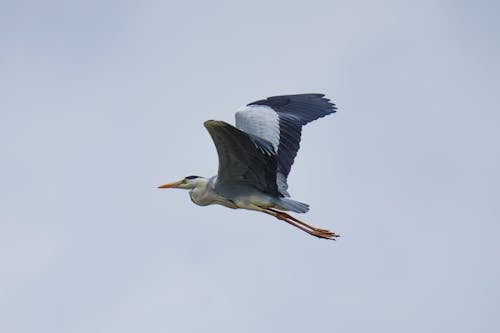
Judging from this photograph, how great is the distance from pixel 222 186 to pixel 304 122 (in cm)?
172

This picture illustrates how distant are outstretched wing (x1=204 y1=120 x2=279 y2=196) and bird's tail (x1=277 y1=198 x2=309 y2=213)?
158mm

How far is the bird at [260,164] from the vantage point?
43.6 ft

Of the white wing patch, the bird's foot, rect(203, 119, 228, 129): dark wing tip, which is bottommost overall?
the bird's foot

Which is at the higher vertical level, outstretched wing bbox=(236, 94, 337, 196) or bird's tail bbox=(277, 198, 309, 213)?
outstretched wing bbox=(236, 94, 337, 196)

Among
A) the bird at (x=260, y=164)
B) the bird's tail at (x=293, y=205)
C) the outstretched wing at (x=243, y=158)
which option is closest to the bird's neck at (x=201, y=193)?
the bird at (x=260, y=164)

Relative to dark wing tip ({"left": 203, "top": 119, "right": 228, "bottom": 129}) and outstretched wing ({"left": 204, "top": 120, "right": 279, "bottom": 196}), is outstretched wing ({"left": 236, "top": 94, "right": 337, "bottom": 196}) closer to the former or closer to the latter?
outstretched wing ({"left": 204, "top": 120, "right": 279, "bottom": 196})

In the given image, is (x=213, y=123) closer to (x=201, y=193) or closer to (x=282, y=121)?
(x=201, y=193)

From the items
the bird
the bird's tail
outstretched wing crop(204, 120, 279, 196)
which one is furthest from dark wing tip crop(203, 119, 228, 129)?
the bird's tail

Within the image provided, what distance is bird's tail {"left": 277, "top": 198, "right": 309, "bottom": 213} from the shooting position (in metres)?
13.6

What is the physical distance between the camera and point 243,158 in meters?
13.5

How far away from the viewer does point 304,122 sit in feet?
50.1

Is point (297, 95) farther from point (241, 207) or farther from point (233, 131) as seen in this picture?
point (233, 131)

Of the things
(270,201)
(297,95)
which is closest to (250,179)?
(270,201)

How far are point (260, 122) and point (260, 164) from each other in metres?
1.05
